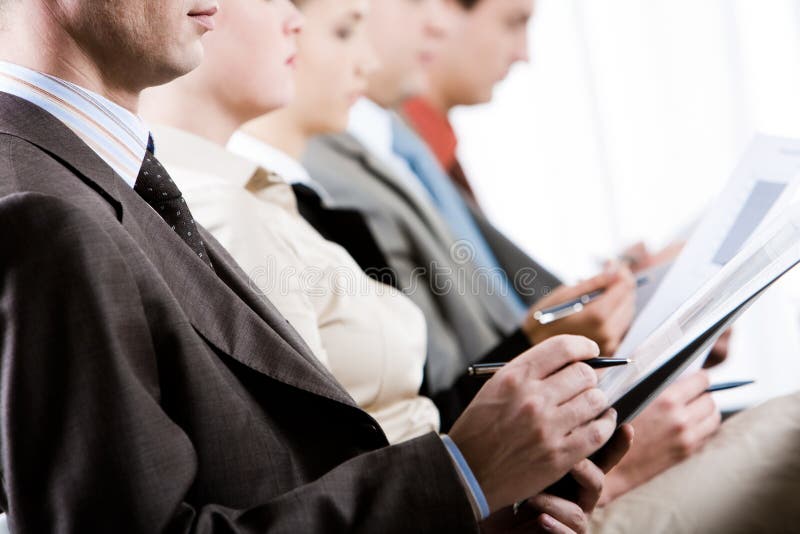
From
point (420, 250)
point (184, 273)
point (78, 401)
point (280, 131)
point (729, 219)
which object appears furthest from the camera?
point (420, 250)

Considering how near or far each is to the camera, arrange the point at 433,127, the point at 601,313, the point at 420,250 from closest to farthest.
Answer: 1. the point at 601,313
2. the point at 420,250
3. the point at 433,127

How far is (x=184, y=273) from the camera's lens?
2.27ft

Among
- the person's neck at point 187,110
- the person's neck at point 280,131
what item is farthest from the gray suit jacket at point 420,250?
the person's neck at point 187,110

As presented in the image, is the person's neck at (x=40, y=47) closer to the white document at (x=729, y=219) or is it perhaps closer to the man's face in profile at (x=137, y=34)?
the man's face in profile at (x=137, y=34)

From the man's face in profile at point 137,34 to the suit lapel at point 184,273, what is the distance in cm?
8

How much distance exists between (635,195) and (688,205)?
0.19 m

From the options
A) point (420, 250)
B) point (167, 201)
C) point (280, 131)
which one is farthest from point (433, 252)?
point (167, 201)

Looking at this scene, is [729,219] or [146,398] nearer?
[146,398]

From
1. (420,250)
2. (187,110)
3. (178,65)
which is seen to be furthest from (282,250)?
(420,250)

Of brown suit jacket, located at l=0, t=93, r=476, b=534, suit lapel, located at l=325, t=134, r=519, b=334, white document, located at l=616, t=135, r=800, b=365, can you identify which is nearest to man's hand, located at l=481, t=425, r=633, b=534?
brown suit jacket, located at l=0, t=93, r=476, b=534

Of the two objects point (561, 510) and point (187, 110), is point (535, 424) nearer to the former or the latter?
point (561, 510)

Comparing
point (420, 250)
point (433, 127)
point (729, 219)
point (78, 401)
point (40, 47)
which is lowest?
point (420, 250)

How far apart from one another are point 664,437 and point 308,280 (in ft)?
1.43

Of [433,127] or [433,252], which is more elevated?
[433,127]
